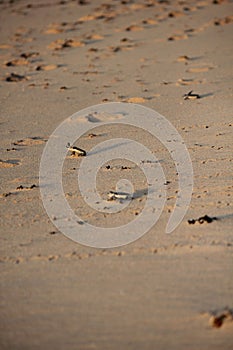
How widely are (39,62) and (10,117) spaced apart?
7.76 ft

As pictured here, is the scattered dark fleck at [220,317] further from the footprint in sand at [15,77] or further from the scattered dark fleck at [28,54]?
the scattered dark fleck at [28,54]

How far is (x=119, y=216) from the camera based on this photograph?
335 cm

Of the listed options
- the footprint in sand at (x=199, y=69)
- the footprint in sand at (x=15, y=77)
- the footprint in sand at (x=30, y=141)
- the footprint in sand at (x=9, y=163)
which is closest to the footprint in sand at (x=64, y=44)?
the footprint in sand at (x=15, y=77)

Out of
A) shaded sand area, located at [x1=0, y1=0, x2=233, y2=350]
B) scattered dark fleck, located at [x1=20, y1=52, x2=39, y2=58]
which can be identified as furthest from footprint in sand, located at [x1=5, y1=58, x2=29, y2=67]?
scattered dark fleck, located at [x1=20, y1=52, x2=39, y2=58]

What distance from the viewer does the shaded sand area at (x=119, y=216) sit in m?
2.36

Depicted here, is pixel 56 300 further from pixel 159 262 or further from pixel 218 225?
pixel 218 225

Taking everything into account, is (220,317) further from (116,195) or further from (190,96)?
(190,96)

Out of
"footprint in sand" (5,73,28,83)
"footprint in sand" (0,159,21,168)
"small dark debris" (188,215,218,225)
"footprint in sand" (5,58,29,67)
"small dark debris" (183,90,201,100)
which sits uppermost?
"footprint in sand" (5,58,29,67)

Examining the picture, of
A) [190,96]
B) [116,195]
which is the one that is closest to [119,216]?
[116,195]

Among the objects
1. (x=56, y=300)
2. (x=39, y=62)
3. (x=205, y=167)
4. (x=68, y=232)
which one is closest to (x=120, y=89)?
(x=39, y=62)

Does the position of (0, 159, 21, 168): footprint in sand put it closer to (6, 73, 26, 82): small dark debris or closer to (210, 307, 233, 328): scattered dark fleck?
(210, 307, 233, 328): scattered dark fleck

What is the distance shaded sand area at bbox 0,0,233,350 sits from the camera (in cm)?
236

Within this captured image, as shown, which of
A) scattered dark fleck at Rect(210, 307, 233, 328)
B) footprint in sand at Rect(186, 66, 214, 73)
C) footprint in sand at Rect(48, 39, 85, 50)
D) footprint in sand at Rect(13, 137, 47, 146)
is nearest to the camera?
scattered dark fleck at Rect(210, 307, 233, 328)

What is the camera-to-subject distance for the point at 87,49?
27.7ft
